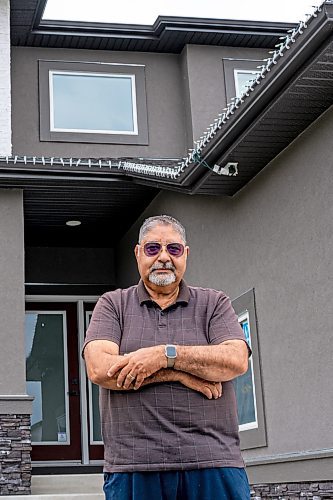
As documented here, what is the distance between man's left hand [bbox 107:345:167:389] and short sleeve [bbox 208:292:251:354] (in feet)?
0.72

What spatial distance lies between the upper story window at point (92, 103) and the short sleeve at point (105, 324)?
765 cm

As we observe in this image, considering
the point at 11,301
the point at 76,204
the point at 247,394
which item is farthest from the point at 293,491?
the point at 76,204

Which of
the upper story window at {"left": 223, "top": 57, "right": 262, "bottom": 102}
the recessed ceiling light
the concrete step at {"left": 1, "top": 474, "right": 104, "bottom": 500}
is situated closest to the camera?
the concrete step at {"left": 1, "top": 474, "right": 104, "bottom": 500}

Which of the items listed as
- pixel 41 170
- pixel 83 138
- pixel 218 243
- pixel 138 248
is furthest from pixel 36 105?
pixel 138 248

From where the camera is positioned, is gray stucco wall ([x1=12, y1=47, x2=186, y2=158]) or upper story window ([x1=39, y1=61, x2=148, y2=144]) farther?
upper story window ([x1=39, y1=61, x2=148, y2=144])

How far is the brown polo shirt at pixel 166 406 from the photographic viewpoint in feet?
7.88

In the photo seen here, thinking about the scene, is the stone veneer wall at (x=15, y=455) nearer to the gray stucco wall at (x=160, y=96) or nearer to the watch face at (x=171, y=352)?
the gray stucco wall at (x=160, y=96)

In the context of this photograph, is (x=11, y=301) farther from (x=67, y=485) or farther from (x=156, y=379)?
(x=156, y=379)

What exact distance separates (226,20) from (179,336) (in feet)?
27.5

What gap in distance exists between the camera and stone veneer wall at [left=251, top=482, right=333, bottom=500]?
5488mm

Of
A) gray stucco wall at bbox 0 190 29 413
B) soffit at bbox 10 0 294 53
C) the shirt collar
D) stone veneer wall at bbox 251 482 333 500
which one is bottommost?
stone veneer wall at bbox 251 482 333 500

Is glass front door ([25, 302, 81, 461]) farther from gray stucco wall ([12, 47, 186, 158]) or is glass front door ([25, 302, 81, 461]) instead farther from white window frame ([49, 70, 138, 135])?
white window frame ([49, 70, 138, 135])

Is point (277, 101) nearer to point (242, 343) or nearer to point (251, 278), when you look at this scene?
point (251, 278)

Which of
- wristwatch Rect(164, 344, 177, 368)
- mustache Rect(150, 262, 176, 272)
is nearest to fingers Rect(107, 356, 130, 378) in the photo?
wristwatch Rect(164, 344, 177, 368)
